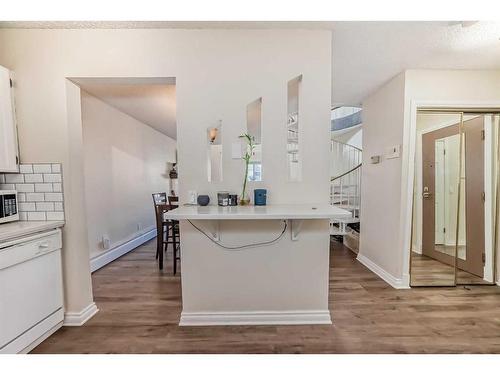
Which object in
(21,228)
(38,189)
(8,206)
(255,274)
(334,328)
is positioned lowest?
(334,328)

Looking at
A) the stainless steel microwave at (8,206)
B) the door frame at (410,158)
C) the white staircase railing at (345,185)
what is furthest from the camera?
the white staircase railing at (345,185)

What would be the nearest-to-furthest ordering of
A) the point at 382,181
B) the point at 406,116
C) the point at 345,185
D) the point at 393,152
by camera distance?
the point at 406,116 → the point at 393,152 → the point at 382,181 → the point at 345,185

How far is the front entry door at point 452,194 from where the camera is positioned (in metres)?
2.62

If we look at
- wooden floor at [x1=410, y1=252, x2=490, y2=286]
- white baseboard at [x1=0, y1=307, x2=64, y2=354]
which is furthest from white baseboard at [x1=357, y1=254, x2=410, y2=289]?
white baseboard at [x1=0, y1=307, x2=64, y2=354]

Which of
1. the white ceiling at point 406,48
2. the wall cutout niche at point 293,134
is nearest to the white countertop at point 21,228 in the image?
the wall cutout niche at point 293,134

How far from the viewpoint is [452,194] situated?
8.84 feet

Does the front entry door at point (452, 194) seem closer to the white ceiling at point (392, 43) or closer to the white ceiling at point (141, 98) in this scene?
the white ceiling at point (392, 43)

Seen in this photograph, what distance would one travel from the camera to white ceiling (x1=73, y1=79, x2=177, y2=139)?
2672 millimetres

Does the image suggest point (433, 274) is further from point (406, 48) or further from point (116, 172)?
point (116, 172)

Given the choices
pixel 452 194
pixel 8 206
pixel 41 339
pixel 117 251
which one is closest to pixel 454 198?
pixel 452 194

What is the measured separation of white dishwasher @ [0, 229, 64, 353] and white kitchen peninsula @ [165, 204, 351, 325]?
38.1 inches

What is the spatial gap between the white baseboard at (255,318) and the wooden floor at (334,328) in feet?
0.15

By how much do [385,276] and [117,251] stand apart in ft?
12.3
